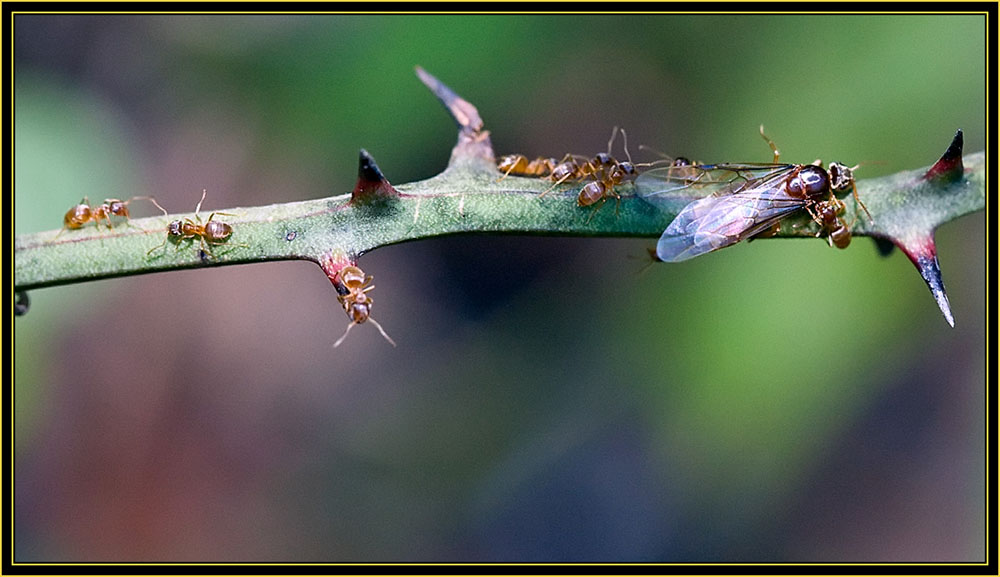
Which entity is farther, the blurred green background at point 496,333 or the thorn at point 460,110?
the blurred green background at point 496,333

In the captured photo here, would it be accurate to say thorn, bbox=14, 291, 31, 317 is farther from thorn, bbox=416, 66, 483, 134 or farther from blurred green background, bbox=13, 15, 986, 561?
blurred green background, bbox=13, 15, 986, 561

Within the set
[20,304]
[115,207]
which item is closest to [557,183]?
[20,304]

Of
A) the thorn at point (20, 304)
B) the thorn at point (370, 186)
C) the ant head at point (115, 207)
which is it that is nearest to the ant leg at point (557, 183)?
the thorn at point (370, 186)

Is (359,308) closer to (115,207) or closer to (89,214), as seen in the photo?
(89,214)

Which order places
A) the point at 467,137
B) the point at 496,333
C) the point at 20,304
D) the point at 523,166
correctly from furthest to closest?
1. the point at 496,333
2. the point at 523,166
3. the point at 467,137
4. the point at 20,304

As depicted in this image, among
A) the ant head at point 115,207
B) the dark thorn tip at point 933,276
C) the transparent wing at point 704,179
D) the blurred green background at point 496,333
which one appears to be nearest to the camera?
the dark thorn tip at point 933,276

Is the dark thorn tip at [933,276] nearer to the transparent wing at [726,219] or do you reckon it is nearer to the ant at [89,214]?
the transparent wing at [726,219]

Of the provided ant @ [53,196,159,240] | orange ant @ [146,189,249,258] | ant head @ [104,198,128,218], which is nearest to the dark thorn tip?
orange ant @ [146,189,249,258]
